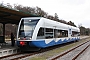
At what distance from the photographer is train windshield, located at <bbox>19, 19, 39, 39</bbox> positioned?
1628cm

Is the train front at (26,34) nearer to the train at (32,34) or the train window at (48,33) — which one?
the train at (32,34)

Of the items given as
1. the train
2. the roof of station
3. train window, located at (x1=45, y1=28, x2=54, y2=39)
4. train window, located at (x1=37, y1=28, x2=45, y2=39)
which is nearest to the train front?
the train

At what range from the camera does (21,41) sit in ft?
53.1

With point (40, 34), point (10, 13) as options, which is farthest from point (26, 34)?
point (10, 13)

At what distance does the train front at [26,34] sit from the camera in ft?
52.9

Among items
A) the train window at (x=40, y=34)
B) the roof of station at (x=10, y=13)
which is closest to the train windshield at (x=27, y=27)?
the train window at (x=40, y=34)

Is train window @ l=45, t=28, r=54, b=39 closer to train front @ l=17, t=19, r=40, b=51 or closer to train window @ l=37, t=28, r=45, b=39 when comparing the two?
train window @ l=37, t=28, r=45, b=39

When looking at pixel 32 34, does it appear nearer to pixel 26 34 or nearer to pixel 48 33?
pixel 26 34

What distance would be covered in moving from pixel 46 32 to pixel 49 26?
56.4 inches

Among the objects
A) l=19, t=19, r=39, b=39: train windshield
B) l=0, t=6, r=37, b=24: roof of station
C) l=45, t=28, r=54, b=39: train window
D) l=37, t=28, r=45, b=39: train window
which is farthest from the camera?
l=45, t=28, r=54, b=39: train window

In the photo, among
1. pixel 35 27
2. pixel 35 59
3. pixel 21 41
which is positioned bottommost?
pixel 35 59

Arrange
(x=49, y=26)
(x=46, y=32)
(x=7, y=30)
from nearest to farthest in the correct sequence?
(x=46, y=32), (x=49, y=26), (x=7, y=30)

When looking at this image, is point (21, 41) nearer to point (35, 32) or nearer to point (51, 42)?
point (35, 32)

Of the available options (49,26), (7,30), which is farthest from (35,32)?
(7,30)
